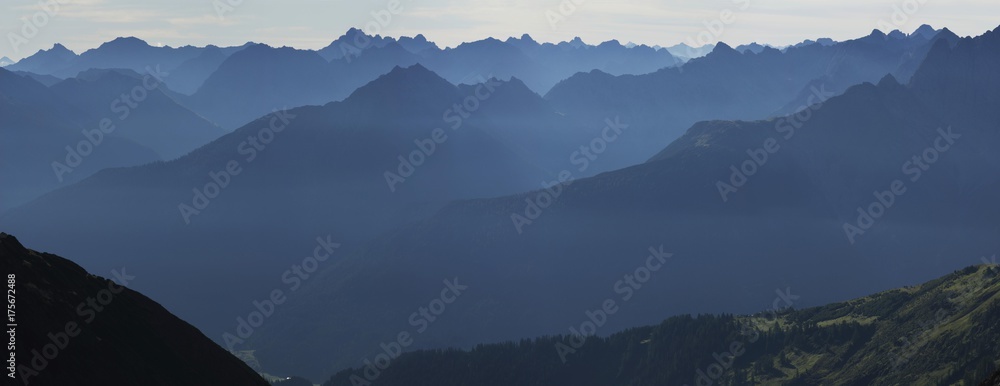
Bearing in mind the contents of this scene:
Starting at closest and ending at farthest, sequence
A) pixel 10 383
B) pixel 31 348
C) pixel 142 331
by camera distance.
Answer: pixel 10 383
pixel 31 348
pixel 142 331

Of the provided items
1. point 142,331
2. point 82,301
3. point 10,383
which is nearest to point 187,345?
point 142,331

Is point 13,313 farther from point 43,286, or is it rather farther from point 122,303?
point 122,303

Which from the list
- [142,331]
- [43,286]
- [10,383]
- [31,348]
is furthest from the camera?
[142,331]

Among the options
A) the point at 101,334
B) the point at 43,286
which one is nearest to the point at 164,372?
the point at 101,334

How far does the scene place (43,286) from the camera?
129m

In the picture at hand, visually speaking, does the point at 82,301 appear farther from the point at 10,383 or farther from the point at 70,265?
the point at 10,383

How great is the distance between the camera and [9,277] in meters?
121

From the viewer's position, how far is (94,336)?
416 feet

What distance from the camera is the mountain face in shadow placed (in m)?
117

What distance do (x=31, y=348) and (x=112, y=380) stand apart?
10.2 metres

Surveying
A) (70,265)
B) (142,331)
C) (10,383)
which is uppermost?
(70,265)

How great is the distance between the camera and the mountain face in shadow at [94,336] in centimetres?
11731

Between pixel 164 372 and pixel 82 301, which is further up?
pixel 82 301

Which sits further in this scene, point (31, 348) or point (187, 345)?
point (187, 345)
